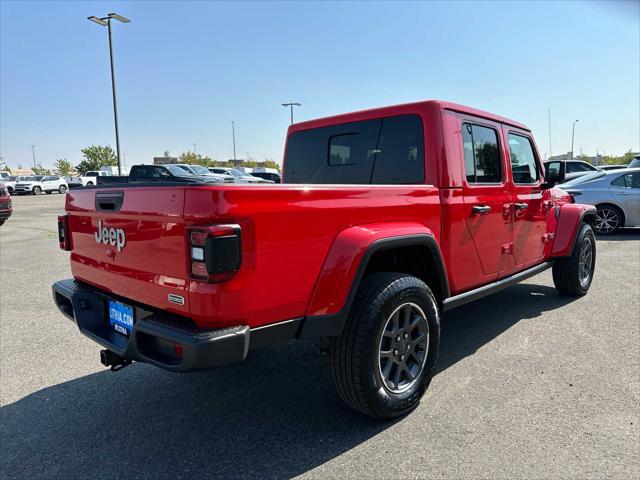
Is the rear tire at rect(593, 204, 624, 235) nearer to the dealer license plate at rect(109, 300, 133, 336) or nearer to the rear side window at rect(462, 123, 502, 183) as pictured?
the rear side window at rect(462, 123, 502, 183)

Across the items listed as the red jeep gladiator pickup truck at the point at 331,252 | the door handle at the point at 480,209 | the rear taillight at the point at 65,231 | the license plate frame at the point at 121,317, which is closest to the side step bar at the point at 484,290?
the red jeep gladiator pickup truck at the point at 331,252

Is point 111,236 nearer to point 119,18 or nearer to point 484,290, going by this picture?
point 484,290

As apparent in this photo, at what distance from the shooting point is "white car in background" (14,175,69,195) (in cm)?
3784

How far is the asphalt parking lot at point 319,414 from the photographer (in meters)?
2.39

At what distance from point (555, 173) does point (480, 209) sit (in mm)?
1778

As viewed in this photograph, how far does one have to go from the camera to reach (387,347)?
283cm

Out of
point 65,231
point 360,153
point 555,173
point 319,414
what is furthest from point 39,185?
point 319,414

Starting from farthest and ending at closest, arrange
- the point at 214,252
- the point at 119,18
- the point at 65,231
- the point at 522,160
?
1. the point at 119,18
2. the point at 522,160
3. the point at 65,231
4. the point at 214,252

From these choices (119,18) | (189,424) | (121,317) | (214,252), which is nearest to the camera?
(214,252)

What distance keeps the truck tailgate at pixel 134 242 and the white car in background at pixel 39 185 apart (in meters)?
39.3

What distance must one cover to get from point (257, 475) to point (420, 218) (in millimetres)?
1814

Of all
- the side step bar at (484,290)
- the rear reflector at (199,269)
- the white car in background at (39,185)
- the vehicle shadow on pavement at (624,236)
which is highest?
the white car in background at (39,185)

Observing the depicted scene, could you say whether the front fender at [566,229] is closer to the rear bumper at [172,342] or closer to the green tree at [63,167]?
the rear bumper at [172,342]

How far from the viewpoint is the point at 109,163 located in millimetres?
80688
